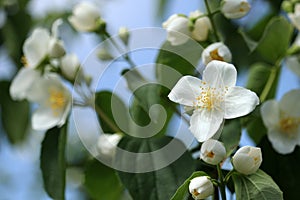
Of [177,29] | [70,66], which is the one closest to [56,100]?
[70,66]

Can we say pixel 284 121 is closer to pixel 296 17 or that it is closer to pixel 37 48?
pixel 296 17

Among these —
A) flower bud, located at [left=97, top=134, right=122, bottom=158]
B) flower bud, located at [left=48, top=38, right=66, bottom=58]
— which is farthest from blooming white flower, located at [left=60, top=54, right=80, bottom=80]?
flower bud, located at [left=97, top=134, right=122, bottom=158]

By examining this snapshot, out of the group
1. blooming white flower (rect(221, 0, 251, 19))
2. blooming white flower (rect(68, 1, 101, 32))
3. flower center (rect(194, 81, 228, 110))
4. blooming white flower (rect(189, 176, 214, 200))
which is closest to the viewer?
blooming white flower (rect(189, 176, 214, 200))

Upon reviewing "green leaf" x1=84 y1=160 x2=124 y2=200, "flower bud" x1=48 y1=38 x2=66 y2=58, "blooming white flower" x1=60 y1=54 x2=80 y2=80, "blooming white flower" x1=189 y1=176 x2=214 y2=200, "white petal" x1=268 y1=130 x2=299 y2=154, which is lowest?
"green leaf" x1=84 y1=160 x2=124 y2=200

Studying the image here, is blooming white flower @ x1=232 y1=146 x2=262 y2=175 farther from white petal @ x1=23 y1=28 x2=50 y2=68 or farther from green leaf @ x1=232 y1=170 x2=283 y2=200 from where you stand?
white petal @ x1=23 y1=28 x2=50 y2=68

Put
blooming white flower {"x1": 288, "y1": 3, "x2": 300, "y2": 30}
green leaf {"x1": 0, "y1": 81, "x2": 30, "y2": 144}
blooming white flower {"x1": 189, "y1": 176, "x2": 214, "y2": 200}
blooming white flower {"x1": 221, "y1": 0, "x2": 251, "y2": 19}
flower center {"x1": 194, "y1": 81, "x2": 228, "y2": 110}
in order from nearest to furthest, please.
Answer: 1. blooming white flower {"x1": 189, "y1": 176, "x2": 214, "y2": 200}
2. flower center {"x1": 194, "y1": 81, "x2": 228, "y2": 110}
3. blooming white flower {"x1": 221, "y1": 0, "x2": 251, "y2": 19}
4. blooming white flower {"x1": 288, "y1": 3, "x2": 300, "y2": 30}
5. green leaf {"x1": 0, "y1": 81, "x2": 30, "y2": 144}

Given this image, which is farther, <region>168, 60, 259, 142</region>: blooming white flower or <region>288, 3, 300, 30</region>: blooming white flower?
<region>288, 3, 300, 30</region>: blooming white flower
